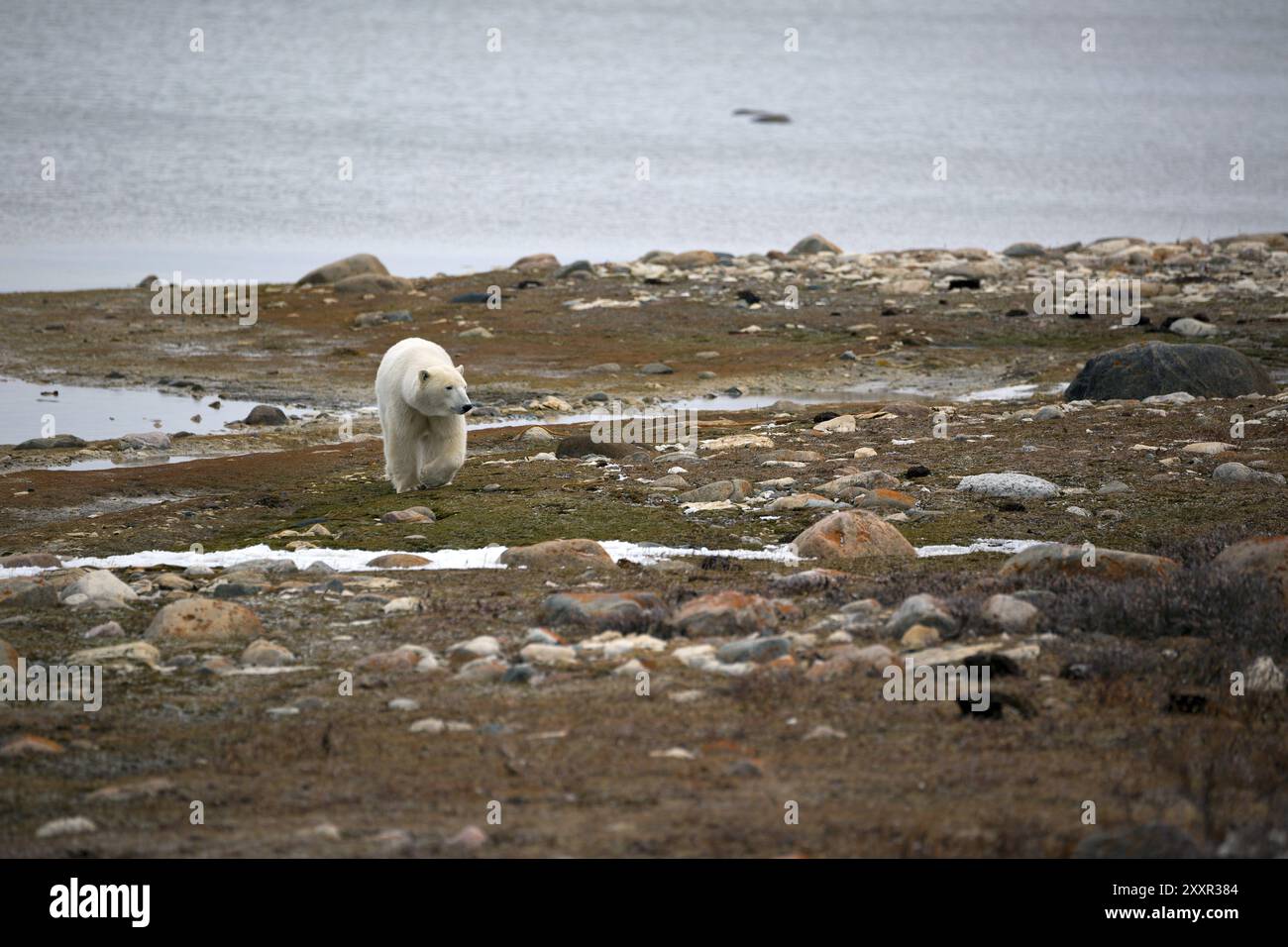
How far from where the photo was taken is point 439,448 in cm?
1480

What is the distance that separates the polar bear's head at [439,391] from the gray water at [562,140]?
86.4ft

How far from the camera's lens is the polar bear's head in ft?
45.9

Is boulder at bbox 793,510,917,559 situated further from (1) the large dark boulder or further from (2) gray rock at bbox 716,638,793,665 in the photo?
(1) the large dark boulder

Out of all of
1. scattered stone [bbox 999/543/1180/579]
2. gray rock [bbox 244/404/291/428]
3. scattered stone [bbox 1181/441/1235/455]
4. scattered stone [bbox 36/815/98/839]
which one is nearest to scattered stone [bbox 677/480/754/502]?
scattered stone [bbox 999/543/1180/579]

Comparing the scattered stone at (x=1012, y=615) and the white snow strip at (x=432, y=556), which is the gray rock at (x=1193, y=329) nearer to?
the white snow strip at (x=432, y=556)

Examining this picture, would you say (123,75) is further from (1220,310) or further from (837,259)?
(1220,310)

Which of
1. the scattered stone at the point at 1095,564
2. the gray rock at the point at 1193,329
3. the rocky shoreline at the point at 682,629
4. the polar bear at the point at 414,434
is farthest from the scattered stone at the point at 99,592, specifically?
the gray rock at the point at 1193,329

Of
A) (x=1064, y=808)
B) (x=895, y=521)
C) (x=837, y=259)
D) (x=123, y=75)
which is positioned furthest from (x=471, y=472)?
(x=123, y=75)

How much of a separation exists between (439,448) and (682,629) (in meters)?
6.66

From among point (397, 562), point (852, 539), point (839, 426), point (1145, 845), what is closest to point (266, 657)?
point (397, 562)

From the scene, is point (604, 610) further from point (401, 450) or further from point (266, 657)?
point (401, 450)

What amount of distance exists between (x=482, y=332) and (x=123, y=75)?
7146 cm

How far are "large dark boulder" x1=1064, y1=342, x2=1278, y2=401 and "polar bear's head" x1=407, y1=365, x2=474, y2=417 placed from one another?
8.91 metres
